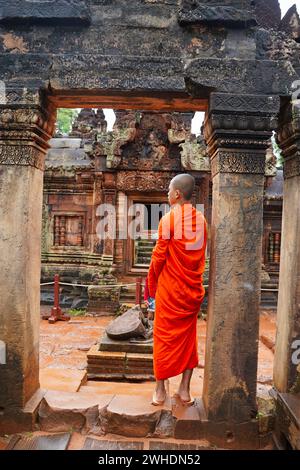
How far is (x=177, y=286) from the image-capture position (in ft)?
10.9

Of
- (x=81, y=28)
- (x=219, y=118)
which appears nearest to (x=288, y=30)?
(x=219, y=118)

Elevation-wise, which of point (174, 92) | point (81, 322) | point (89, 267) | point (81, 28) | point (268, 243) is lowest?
point (81, 322)

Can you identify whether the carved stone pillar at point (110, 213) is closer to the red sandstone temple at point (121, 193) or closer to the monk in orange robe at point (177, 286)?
the red sandstone temple at point (121, 193)

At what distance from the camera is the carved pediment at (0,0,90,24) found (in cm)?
321

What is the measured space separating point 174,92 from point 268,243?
850 cm

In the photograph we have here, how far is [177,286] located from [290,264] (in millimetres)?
1019

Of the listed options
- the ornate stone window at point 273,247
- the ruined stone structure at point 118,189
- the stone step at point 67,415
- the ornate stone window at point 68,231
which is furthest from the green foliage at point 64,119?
the stone step at point 67,415

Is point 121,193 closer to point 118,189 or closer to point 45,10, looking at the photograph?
point 118,189

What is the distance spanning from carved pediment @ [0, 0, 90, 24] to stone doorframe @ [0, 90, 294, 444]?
650 mm

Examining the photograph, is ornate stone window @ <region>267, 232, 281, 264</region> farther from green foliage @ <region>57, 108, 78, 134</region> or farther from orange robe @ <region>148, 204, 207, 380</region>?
green foliage @ <region>57, 108, 78, 134</region>

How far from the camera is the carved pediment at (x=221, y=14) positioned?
126 inches

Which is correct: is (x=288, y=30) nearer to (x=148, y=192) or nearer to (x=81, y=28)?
(x=81, y=28)

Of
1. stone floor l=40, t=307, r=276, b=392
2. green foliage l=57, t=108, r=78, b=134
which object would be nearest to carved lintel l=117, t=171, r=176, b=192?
stone floor l=40, t=307, r=276, b=392

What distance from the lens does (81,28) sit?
3.30 metres
